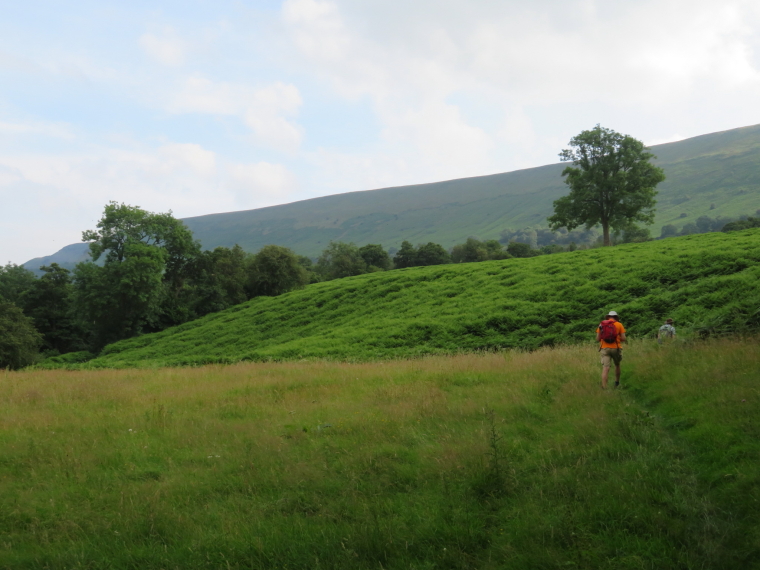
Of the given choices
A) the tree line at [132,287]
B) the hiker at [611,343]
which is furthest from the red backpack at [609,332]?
the tree line at [132,287]

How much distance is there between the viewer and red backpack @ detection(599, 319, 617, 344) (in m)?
→ 12.3

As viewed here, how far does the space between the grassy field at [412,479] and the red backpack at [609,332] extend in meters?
1.11

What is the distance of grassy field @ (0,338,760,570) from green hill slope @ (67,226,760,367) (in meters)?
8.01

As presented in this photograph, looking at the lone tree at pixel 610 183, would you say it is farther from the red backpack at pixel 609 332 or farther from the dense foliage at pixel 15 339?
the dense foliage at pixel 15 339

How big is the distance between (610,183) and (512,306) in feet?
101

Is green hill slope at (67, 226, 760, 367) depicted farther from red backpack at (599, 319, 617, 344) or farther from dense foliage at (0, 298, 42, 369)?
dense foliage at (0, 298, 42, 369)

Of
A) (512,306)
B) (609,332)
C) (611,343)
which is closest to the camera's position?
(611,343)

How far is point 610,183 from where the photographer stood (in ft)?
172

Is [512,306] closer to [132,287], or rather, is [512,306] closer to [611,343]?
[611,343]

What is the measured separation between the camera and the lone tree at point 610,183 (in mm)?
52438

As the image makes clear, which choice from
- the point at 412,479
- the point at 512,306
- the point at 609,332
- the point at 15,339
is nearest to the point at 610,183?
the point at 512,306

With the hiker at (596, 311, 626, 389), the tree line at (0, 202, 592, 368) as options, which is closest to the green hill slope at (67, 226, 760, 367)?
the hiker at (596, 311, 626, 389)

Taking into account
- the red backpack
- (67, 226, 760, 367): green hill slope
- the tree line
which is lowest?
(67, 226, 760, 367): green hill slope

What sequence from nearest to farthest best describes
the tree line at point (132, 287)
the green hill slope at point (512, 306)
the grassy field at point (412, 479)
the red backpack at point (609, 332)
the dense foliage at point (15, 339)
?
the grassy field at point (412, 479) < the red backpack at point (609, 332) < the green hill slope at point (512, 306) < the dense foliage at point (15, 339) < the tree line at point (132, 287)
